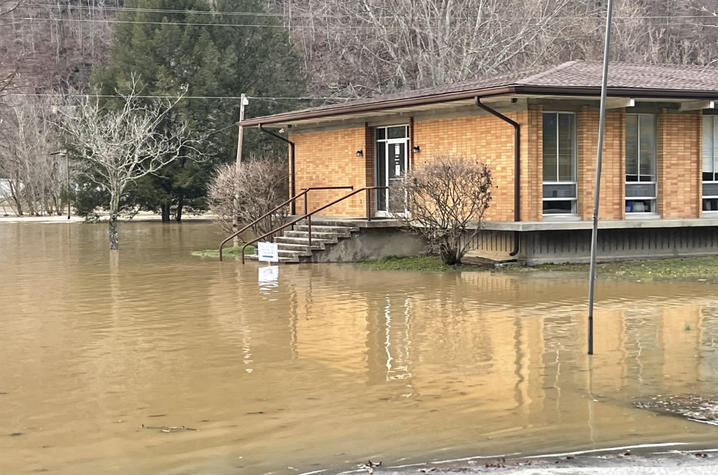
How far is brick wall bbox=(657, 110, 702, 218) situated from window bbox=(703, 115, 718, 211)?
358 millimetres

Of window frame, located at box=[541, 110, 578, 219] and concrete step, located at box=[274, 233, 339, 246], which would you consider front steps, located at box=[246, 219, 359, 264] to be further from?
window frame, located at box=[541, 110, 578, 219]

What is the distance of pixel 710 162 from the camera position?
936 inches

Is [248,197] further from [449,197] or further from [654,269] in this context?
[654,269]

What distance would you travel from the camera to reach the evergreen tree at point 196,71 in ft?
159

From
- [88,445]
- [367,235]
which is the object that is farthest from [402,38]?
[88,445]

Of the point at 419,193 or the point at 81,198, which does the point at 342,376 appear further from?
the point at 81,198

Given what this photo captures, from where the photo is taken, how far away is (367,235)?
24750 millimetres

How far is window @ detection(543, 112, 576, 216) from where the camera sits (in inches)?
866

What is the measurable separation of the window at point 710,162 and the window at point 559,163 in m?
3.85

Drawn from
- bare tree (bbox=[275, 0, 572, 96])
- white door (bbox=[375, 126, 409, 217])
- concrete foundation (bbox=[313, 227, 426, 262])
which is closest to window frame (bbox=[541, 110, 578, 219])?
concrete foundation (bbox=[313, 227, 426, 262])

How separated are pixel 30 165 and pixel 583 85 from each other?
5071 cm

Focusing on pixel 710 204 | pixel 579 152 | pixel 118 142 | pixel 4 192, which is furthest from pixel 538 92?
pixel 4 192

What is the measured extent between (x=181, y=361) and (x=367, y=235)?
1358cm

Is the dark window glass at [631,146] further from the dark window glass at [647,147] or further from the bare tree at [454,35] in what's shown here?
the bare tree at [454,35]
